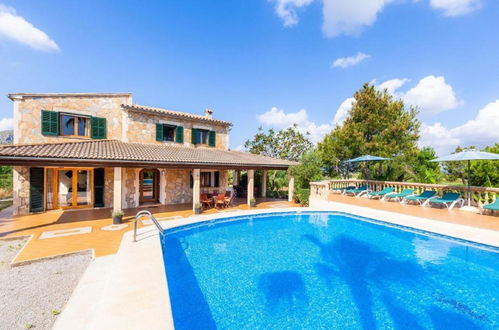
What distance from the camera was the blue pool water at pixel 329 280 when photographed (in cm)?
450

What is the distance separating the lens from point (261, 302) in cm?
503

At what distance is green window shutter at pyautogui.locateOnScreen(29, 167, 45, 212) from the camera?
12070 millimetres

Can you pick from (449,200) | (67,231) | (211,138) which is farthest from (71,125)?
(449,200)

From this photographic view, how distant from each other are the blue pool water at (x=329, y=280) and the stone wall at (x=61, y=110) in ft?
33.4

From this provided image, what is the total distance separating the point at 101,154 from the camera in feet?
33.4

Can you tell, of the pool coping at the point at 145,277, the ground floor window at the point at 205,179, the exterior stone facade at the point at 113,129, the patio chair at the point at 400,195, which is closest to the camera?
the pool coping at the point at 145,277

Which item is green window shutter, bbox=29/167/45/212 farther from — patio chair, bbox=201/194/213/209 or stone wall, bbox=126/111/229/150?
patio chair, bbox=201/194/213/209

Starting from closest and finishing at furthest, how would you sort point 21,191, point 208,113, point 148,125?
1. point 21,191
2. point 148,125
3. point 208,113

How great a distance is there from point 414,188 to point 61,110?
25.2 meters

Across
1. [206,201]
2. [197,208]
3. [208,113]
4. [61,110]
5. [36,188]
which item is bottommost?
[197,208]

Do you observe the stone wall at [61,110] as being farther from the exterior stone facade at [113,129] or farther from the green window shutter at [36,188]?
the green window shutter at [36,188]

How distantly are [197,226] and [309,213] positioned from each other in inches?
285

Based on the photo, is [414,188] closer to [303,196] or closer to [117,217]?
[303,196]

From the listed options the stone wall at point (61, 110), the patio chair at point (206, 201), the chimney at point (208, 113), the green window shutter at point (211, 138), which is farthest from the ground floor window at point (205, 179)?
the stone wall at point (61, 110)
